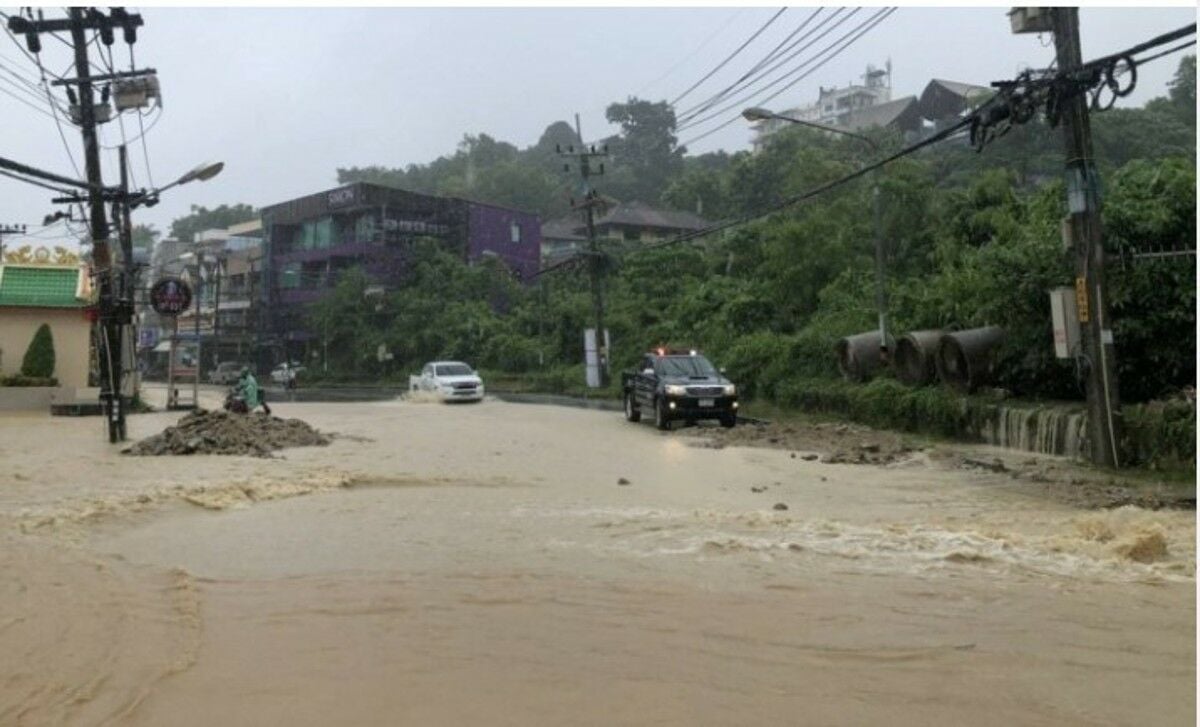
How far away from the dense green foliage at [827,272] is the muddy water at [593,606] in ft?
16.7

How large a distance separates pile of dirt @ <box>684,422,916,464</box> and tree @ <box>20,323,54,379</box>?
2090 cm

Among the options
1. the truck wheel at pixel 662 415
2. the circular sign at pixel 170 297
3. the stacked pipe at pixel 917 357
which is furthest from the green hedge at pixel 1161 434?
the circular sign at pixel 170 297

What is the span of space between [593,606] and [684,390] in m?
13.8

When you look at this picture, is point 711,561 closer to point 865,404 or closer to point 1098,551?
point 1098,551

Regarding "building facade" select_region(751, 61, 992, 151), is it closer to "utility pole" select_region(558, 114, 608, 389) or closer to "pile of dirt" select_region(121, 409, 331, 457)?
"utility pole" select_region(558, 114, 608, 389)

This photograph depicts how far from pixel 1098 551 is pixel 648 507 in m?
4.38

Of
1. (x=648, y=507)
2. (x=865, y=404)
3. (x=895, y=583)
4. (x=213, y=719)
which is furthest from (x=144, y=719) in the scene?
(x=865, y=404)

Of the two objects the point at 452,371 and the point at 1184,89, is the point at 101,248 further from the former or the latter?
the point at 1184,89

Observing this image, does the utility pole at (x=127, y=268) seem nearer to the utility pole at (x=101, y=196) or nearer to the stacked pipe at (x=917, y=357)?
the utility pole at (x=101, y=196)

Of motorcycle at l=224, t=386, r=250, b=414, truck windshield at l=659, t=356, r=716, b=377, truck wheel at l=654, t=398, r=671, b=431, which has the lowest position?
truck wheel at l=654, t=398, r=671, b=431

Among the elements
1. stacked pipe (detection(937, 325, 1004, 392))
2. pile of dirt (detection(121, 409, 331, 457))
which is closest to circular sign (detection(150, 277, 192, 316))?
pile of dirt (detection(121, 409, 331, 457))

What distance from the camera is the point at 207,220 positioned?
99.3 metres

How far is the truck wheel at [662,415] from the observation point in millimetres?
20453

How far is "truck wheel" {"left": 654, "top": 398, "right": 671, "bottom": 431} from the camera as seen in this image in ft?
67.1
